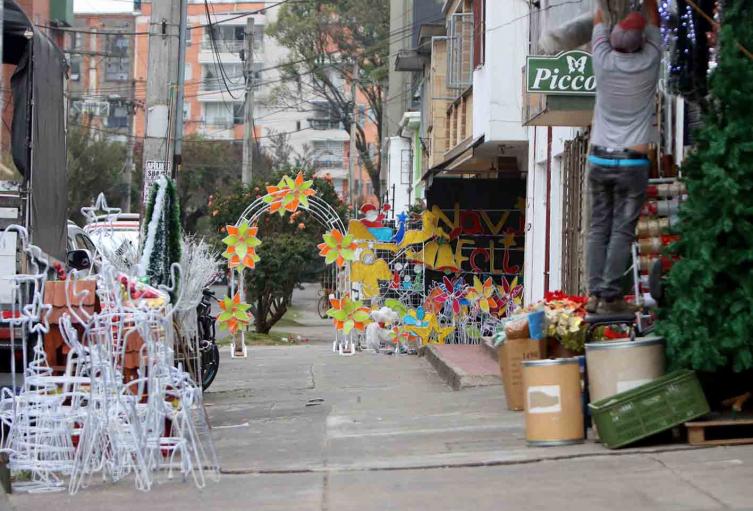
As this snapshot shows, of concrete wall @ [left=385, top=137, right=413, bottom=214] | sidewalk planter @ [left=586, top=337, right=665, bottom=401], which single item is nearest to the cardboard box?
sidewalk planter @ [left=586, top=337, right=665, bottom=401]

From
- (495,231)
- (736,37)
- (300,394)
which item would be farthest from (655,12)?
(495,231)

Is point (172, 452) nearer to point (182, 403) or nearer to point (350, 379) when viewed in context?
point (182, 403)

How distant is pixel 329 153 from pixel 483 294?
172 feet

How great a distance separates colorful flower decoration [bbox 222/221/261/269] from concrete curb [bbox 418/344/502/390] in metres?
4.78

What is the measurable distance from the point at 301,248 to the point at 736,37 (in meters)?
22.8

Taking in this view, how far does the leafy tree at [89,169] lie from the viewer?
46812 millimetres

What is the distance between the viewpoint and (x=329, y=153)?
7044cm

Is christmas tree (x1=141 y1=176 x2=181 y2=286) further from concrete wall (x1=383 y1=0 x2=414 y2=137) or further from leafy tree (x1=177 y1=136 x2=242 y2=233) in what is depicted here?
leafy tree (x1=177 y1=136 x2=242 y2=233)

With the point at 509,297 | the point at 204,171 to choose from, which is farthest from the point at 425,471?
the point at 204,171

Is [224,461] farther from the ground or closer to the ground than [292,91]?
closer to the ground

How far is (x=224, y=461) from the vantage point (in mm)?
8266

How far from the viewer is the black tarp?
420 inches

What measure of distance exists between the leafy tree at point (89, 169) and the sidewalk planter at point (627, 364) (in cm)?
4066

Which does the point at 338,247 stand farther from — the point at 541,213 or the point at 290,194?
the point at 541,213
